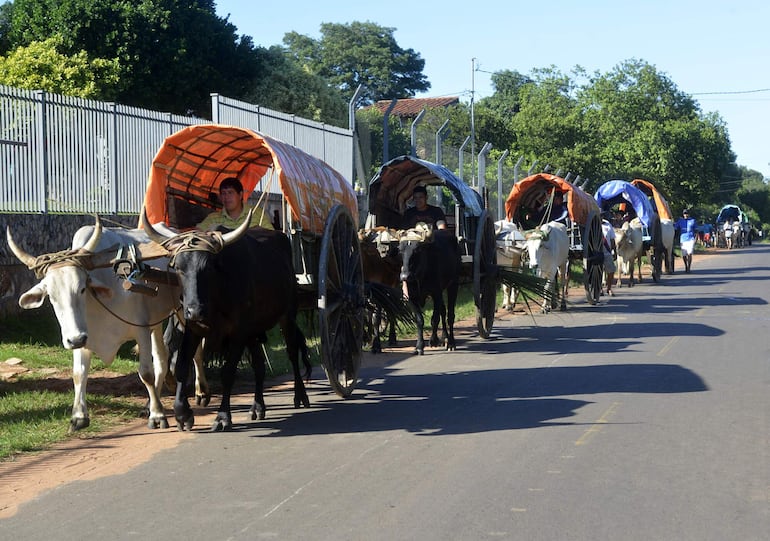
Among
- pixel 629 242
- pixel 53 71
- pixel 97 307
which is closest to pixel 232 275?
pixel 97 307

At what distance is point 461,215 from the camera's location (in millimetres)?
14766

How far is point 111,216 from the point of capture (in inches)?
524

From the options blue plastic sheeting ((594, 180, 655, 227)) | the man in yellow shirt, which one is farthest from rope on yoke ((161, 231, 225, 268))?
blue plastic sheeting ((594, 180, 655, 227))

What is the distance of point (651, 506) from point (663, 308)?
14.5 meters

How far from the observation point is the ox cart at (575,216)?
2036 centimetres

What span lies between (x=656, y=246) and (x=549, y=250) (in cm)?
966

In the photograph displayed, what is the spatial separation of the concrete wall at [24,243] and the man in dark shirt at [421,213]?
4648 mm

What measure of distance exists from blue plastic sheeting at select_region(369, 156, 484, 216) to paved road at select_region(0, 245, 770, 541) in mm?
3343

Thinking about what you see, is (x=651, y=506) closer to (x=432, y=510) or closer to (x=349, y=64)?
(x=432, y=510)

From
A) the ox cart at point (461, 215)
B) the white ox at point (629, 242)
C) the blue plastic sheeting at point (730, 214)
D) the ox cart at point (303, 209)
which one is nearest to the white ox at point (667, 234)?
the white ox at point (629, 242)

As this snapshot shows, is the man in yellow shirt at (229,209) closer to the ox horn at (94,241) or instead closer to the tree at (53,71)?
the ox horn at (94,241)

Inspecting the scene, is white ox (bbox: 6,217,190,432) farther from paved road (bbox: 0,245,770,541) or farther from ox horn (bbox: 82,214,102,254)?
paved road (bbox: 0,245,770,541)

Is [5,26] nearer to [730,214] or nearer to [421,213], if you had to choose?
[421,213]

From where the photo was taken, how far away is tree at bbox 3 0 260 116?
28.0 meters
